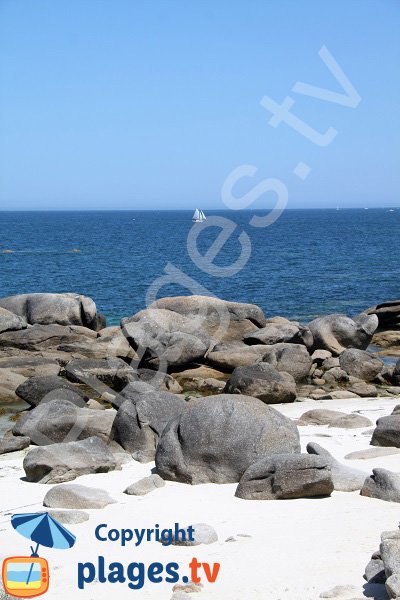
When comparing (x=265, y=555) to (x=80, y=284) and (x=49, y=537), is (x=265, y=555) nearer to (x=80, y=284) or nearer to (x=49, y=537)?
(x=49, y=537)

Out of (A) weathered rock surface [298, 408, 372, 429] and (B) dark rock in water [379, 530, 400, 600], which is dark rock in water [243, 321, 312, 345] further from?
(B) dark rock in water [379, 530, 400, 600]

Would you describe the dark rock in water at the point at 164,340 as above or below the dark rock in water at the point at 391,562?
below

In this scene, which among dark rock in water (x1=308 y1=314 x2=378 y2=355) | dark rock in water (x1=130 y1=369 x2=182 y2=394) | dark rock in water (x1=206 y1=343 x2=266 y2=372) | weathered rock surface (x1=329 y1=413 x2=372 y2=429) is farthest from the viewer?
dark rock in water (x1=308 y1=314 x2=378 y2=355)

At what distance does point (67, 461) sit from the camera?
12672mm

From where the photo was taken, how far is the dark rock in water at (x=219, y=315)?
27.4 m

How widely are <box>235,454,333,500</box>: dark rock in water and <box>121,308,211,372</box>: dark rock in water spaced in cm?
1235

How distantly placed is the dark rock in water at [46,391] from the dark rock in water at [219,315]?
8.17 metres

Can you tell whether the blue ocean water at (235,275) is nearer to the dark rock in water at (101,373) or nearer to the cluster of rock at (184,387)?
the cluster of rock at (184,387)

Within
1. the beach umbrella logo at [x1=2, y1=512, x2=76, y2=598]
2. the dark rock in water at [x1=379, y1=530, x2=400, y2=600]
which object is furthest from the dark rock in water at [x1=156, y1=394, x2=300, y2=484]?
the dark rock in water at [x1=379, y1=530, x2=400, y2=600]

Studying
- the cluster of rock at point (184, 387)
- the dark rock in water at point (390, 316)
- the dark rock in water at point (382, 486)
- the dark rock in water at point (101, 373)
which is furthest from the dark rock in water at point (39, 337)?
the dark rock in water at point (382, 486)

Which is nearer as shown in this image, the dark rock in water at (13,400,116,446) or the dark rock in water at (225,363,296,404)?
the dark rock in water at (13,400,116,446)

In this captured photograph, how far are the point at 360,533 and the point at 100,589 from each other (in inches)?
111

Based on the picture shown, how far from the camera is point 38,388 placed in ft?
62.5

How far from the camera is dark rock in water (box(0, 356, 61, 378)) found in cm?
2216
